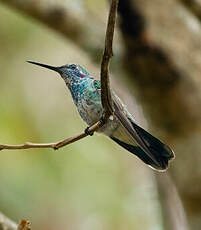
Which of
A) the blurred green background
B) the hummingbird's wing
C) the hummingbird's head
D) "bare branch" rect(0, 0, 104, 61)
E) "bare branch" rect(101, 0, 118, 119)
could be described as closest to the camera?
"bare branch" rect(101, 0, 118, 119)

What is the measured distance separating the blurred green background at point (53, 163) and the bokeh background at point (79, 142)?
0.01 metres

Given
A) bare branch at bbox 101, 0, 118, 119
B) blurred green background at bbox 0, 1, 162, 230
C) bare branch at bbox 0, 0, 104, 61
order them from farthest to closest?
blurred green background at bbox 0, 1, 162, 230 → bare branch at bbox 0, 0, 104, 61 → bare branch at bbox 101, 0, 118, 119

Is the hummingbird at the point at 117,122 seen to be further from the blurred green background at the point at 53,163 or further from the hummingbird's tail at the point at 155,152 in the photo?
the blurred green background at the point at 53,163

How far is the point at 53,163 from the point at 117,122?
3414 millimetres

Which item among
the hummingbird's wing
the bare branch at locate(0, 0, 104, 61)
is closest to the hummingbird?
the hummingbird's wing

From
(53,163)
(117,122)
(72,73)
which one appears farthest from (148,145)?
(53,163)

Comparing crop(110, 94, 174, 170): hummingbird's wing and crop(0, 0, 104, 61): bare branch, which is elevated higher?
crop(0, 0, 104, 61): bare branch

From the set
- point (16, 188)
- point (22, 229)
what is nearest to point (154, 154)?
point (22, 229)

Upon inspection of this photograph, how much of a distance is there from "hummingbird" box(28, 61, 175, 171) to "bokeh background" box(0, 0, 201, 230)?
162cm

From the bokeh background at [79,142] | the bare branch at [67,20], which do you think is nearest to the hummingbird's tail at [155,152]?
the bokeh background at [79,142]

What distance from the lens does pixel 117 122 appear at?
3.34 m

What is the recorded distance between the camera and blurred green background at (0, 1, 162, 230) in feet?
21.0

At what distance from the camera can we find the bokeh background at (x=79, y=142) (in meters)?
5.39

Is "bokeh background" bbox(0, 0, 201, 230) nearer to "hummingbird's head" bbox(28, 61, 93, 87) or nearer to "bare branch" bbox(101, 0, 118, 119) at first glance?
"hummingbird's head" bbox(28, 61, 93, 87)
